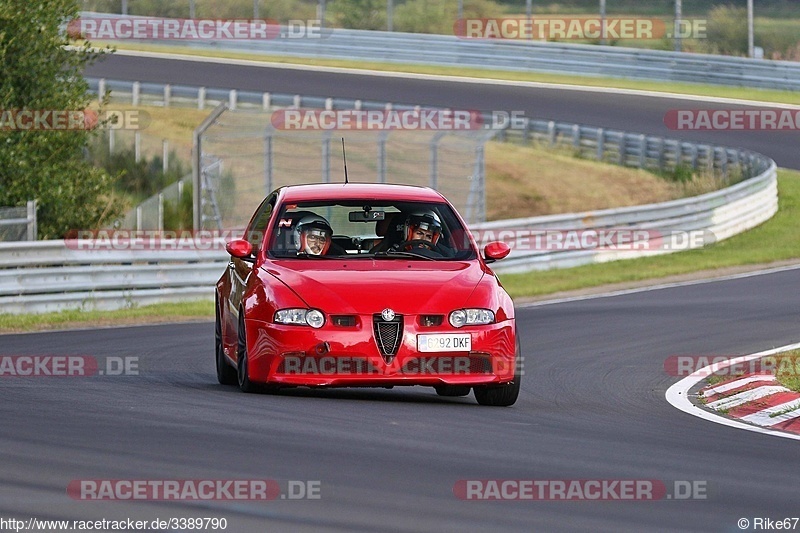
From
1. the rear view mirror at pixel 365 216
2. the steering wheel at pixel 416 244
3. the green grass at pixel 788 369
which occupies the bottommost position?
the green grass at pixel 788 369

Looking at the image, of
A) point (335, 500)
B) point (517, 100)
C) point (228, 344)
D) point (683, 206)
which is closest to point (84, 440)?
point (335, 500)

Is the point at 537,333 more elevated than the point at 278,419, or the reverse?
the point at 278,419

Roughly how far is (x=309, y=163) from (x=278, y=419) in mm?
17317

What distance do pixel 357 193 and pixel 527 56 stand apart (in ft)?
116

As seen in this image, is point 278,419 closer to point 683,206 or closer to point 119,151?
point 683,206

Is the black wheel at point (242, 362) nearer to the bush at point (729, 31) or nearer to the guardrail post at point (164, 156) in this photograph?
the guardrail post at point (164, 156)

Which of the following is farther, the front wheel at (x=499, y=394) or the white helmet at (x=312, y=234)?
the white helmet at (x=312, y=234)

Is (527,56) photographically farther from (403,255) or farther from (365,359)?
(365,359)

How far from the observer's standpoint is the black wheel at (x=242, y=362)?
10.7 metres

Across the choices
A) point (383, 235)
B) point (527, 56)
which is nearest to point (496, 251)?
point (383, 235)

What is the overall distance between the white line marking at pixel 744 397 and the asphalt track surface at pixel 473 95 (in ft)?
84.3

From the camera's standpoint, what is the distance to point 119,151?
32.8 meters

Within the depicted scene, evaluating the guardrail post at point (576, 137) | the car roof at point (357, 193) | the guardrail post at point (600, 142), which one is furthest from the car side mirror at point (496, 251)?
the guardrail post at point (576, 137)

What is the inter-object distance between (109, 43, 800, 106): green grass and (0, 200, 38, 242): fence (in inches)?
923
